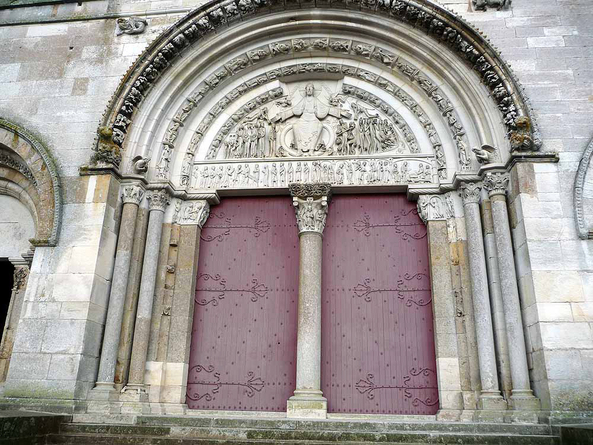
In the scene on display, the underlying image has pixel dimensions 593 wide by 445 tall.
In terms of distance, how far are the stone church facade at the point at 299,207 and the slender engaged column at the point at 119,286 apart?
0.03m

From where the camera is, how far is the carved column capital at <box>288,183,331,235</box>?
7027mm

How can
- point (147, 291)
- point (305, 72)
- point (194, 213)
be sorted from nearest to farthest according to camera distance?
point (147, 291) → point (194, 213) → point (305, 72)

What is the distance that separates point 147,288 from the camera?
6.62m

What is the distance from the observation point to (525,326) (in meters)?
5.84

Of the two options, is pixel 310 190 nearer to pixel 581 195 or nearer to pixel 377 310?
pixel 377 310

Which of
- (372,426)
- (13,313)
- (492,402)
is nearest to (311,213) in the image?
(372,426)

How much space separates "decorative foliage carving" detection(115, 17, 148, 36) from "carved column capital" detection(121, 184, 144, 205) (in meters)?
2.52

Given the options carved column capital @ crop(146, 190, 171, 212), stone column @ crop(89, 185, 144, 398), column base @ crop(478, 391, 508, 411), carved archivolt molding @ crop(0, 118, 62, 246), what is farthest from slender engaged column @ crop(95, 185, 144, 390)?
column base @ crop(478, 391, 508, 411)

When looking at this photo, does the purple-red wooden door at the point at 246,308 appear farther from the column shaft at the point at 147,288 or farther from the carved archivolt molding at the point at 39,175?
the carved archivolt molding at the point at 39,175

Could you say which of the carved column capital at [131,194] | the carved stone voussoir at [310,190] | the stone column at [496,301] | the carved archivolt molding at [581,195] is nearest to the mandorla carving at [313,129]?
the carved stone voussoir at [310,190]

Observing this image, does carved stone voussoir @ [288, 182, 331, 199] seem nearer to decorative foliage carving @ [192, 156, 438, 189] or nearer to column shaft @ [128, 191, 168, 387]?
decorative foliage carving @ [192, 156, 438, 189]

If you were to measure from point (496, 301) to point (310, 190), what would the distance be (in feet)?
9.34

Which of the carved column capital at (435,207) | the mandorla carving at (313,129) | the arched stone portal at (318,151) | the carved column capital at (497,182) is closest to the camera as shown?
the arched stone portal at (318,151)

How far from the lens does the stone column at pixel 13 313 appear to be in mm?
6746
